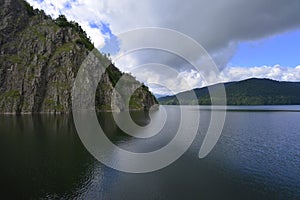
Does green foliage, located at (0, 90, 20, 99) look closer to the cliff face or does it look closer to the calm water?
the cliff face

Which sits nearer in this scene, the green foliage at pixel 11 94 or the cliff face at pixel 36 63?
the green foliage at pixel 11 94

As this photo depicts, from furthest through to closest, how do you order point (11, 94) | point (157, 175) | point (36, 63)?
point (36, 63), point (11, 94), point (157, 175)

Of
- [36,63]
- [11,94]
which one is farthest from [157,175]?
[36,63]

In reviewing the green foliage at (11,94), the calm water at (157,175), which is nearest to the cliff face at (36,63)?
the green foliage at (11,94)

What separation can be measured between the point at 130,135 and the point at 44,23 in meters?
146

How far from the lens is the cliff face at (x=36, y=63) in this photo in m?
147

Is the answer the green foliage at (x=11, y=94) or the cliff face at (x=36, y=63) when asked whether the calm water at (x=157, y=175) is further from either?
the green foliage at (x=11, y=94)

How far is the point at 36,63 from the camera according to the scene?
155 m

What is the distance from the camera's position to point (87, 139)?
204 feet

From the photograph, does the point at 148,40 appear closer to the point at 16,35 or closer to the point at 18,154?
the point at 18,154

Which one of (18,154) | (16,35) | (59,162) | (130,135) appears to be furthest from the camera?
(16,35)

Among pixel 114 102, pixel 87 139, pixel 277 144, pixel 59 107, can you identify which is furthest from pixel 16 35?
pixel 277 144

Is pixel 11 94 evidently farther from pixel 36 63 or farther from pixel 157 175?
pixel 157 175

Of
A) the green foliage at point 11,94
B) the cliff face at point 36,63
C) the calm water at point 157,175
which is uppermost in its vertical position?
the cliff face at point 36,63
